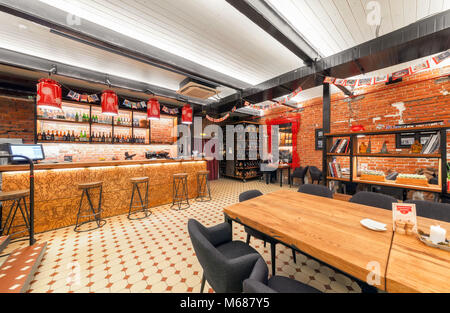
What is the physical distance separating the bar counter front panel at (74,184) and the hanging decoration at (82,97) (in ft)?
6.86

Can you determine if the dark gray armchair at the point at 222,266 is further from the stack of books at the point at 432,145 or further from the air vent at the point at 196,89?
the air vent at the point at 196,89

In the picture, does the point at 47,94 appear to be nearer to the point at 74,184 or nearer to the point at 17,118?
the point at 74,184

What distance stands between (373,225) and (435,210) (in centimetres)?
92

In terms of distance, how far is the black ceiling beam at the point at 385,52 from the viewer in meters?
2.15

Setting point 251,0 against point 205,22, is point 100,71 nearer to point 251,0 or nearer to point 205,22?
point 205,22

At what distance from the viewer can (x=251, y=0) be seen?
1.93 metres

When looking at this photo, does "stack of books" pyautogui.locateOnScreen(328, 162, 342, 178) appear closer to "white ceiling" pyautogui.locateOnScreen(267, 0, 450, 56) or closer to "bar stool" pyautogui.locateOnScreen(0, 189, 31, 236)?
"white ceiling" pyautogui.locateOnScreen(267, 0, 450, 56)

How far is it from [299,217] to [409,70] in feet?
9.68

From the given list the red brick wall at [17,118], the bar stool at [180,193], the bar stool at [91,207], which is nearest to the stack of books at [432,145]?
the bar stool at [180,193]

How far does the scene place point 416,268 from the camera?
2.80ft

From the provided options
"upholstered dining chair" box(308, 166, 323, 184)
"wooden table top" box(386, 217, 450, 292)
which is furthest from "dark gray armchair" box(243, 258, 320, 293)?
"upholstered dining chair" box(308, 166, 323, 184)

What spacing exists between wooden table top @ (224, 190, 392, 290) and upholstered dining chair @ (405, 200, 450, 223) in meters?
0.43

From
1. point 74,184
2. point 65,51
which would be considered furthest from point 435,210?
point 65,51

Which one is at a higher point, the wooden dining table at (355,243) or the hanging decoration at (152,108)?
the hanging decoration at (152,108)
